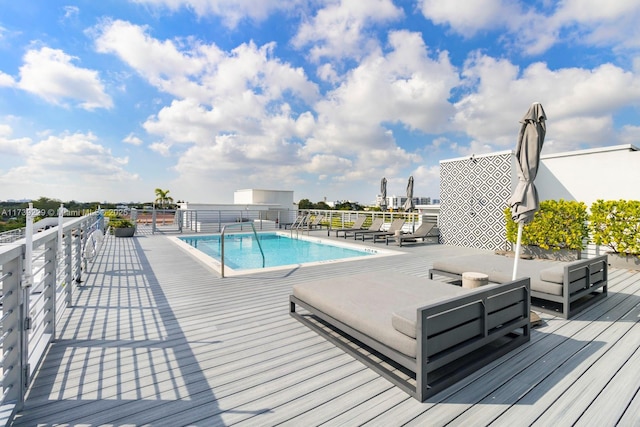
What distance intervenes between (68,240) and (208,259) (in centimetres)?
287

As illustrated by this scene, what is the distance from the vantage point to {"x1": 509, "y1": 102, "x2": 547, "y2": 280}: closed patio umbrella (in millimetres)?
3182

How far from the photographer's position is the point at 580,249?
6789 mm

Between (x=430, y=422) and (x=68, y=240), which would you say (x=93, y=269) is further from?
(x=430, y=422)

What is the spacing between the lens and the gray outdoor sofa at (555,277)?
3.25m

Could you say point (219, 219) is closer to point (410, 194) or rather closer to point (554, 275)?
point (410, 194)

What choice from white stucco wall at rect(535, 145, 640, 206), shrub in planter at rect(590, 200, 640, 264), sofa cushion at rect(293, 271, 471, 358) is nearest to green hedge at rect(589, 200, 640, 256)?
shrub in planter at rect(590, 200, 640, 264)

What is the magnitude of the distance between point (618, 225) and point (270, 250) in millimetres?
8829

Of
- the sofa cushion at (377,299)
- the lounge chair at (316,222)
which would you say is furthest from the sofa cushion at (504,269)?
the lounge chair at (316,222)

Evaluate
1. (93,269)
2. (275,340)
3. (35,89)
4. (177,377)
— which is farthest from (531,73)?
(35,89)

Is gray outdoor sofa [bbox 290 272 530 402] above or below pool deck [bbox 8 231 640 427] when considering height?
above

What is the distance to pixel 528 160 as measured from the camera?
3271 mm

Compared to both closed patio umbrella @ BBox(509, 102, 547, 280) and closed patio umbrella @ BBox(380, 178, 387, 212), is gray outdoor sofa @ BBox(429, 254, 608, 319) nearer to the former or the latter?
closed patio umbrella @ BBox(509, 102, 547, 280)

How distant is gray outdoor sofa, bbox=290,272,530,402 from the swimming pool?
413cm

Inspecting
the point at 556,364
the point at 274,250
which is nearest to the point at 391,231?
the point at 274,250
